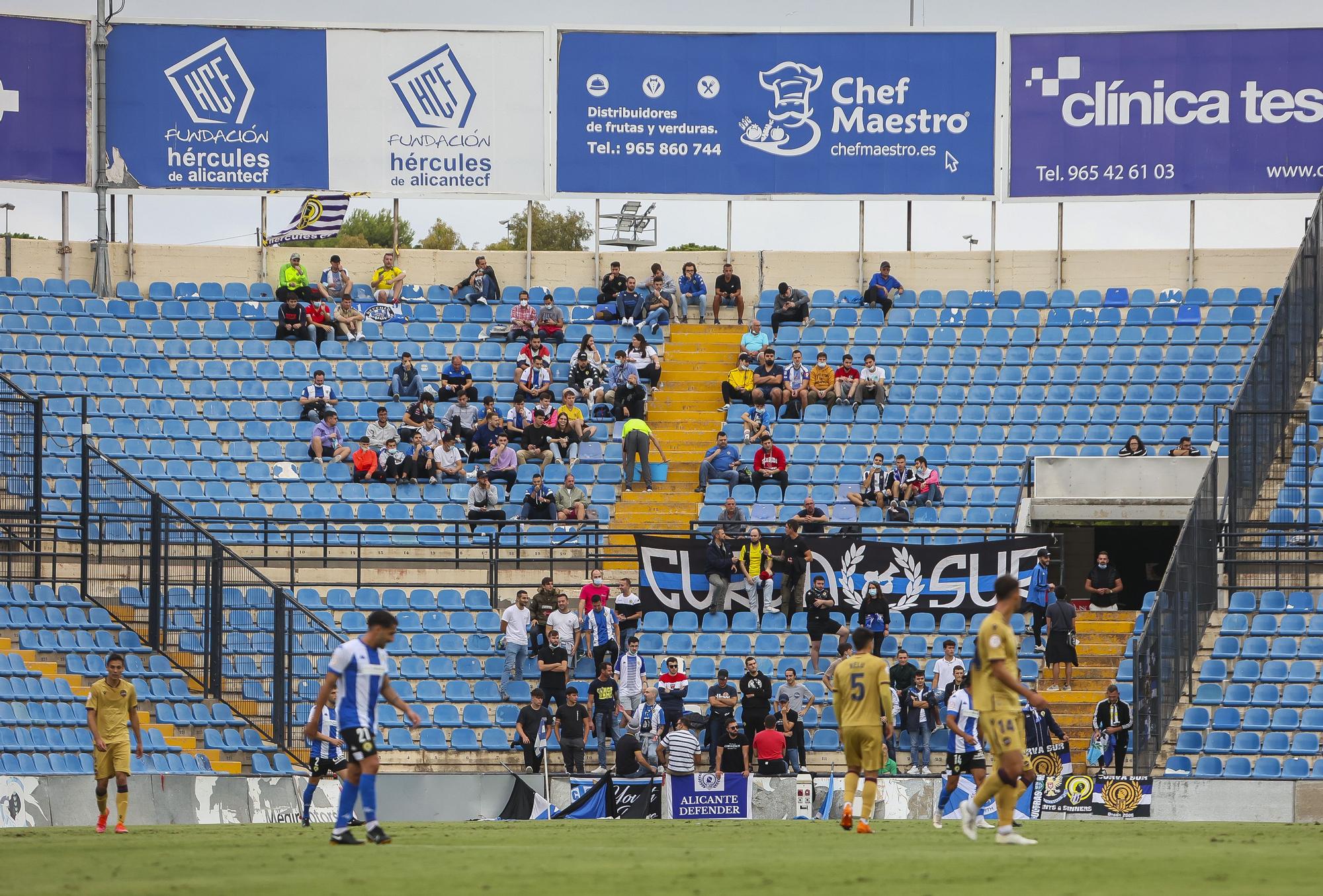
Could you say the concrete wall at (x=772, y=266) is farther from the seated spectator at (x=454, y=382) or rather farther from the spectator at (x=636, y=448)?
the spectator at (x=636, y=448)

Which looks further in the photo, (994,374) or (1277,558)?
(994,374)

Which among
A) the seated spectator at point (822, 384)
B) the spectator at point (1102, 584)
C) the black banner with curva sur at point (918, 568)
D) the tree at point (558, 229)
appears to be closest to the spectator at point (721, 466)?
the seated spectator at point (822, 384)

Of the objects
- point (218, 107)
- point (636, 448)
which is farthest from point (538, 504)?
point (218, 107)

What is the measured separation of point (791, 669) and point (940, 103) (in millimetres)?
13707

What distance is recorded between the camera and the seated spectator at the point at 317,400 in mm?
28766

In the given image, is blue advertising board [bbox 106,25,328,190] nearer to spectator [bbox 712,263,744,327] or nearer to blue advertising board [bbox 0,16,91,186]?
blue advertising board [bbox 0,16,91,186]

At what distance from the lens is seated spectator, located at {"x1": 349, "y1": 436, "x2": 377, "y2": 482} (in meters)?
27.5

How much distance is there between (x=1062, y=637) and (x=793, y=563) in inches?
149

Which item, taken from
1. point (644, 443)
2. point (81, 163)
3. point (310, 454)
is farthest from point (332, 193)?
point (644, 443)

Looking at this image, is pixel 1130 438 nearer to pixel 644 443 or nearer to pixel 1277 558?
pixel 1277 558

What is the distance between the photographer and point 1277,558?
77.1 feet

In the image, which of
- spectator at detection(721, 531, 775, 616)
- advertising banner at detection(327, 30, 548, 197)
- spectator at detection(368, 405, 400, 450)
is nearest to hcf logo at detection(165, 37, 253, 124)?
advertising banner at detection(327, 30, 548, 197)

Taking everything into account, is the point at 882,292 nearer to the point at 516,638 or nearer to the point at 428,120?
the point at 428,120

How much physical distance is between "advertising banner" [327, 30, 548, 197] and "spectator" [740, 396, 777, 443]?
644cm
